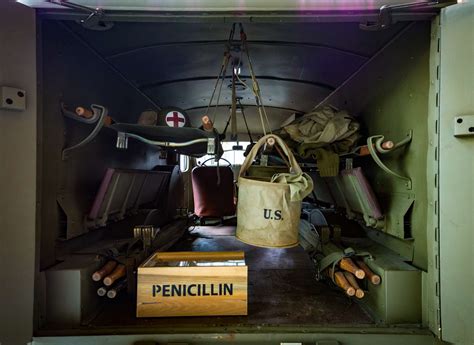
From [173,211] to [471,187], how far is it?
9.80ft

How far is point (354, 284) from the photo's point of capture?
158 centimetres

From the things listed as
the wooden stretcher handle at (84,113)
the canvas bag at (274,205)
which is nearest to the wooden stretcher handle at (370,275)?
the canvas bag at (274,205)

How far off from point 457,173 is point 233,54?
1.81 m

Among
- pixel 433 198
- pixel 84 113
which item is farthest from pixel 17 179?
pixel 433 198

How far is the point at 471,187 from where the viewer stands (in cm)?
126

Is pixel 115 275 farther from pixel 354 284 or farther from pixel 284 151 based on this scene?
pixel 354 284

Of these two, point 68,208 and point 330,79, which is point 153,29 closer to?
point 68,208

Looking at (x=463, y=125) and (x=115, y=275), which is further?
(x=115, y=275)

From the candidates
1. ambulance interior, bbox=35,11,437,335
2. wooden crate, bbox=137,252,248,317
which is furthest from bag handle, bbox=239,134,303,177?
wooden crate, bbox=137,252,248,317

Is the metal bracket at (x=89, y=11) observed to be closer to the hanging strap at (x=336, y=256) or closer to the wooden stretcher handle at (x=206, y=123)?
the wooden stretcher handle at (x=206, y=123)

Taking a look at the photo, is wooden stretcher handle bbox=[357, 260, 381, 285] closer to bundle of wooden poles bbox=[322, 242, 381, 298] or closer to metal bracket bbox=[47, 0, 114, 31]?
bundle of wooden poles bbox=[322, 242, 381, 298]

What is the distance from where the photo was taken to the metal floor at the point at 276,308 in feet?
4.85

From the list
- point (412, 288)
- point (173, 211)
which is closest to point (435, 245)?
point (412, 288)

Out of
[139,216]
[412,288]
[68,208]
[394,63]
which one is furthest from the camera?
[139,216]
